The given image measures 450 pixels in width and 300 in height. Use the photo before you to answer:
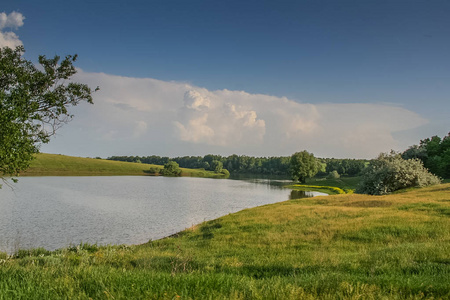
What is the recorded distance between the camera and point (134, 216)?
119 feet

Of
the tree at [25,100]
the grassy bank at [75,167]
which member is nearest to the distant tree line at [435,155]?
the tree at [25,100]

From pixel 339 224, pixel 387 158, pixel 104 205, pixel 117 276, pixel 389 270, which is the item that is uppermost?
pixel 387 158

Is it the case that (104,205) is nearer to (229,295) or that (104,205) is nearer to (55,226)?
(55,226)

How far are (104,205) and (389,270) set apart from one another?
146 ft

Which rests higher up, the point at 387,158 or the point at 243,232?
the point at 387,158

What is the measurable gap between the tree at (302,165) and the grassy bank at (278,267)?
3296 inches

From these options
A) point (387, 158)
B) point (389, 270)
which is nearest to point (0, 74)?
point (389, 270)

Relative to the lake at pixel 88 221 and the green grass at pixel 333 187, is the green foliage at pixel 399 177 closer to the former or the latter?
the green grass at pixel 333 187

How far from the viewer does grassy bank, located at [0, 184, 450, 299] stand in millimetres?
4484

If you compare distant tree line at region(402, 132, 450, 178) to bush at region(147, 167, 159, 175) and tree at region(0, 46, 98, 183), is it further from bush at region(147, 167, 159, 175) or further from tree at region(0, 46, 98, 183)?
bush at region(147, 167, 159, 175)

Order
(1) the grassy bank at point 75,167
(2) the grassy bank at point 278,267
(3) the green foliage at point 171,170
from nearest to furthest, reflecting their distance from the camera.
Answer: (2) the grassy bank at point 278,267 → (1) the grassy bank at point 75,167 → (3) the green foliage at point 171,170

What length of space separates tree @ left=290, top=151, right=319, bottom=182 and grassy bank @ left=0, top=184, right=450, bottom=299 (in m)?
83.7

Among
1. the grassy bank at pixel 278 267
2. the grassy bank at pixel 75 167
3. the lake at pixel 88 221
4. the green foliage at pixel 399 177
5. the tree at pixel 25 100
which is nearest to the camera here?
the grassy bank at pixel 278 267

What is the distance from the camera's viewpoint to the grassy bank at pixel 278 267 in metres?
4.48
